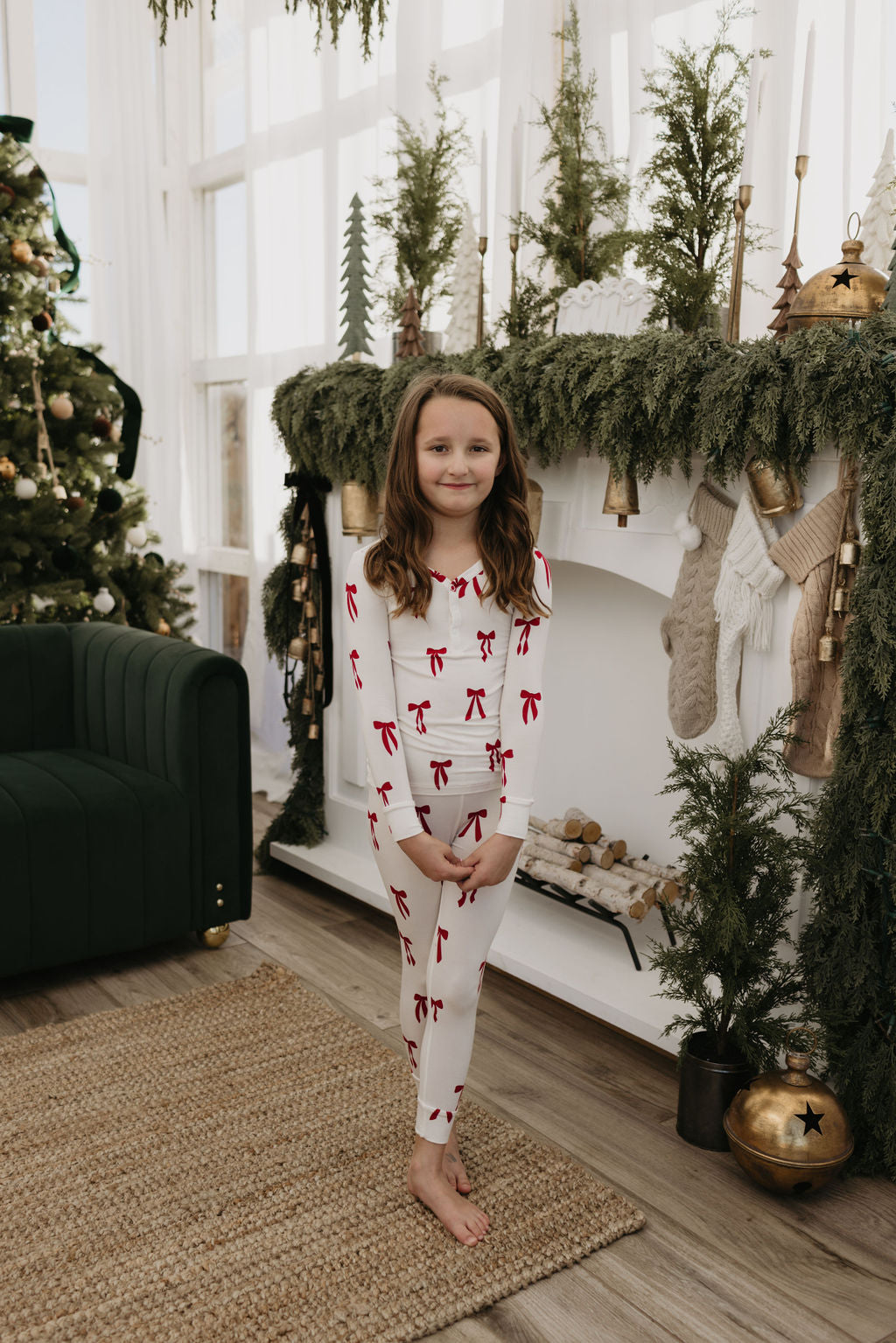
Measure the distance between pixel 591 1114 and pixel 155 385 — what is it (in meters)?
3.53

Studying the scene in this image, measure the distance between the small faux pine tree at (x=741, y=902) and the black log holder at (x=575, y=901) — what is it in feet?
1.44

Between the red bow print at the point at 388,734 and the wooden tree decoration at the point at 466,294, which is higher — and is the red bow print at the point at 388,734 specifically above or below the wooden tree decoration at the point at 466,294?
below

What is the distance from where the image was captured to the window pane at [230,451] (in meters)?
4.67

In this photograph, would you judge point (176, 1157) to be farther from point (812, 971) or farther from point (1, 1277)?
point (812, 971)

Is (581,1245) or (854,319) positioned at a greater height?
(854,319)

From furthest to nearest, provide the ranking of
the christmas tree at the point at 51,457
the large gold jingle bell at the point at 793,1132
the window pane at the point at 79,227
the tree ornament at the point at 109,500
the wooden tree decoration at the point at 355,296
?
the window pane at the point at 79,227
the tree ornament at the point at 109,500
the christmas tree at the point at 51,457
the wooden tree decoration at the point at 355,296
the large gold jingle bell at the point at 793,1132

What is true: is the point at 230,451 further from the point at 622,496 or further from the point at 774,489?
the point at 774,489

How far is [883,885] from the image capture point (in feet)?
6.28

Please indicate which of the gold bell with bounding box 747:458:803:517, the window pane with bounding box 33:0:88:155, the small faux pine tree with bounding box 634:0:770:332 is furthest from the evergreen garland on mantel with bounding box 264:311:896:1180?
the window pane with bounding box 33:0:88:155

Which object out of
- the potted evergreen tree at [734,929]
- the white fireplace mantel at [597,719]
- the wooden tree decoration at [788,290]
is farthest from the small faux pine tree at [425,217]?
the potted evergreen tree at [734,929]

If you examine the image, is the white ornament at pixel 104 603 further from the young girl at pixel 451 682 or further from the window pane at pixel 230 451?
the young girl at pixel 451 682

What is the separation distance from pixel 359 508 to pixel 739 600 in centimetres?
120

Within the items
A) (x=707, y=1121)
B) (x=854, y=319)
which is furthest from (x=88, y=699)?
(x=854, y=319)

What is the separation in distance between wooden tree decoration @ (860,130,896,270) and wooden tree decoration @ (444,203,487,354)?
96 cm
